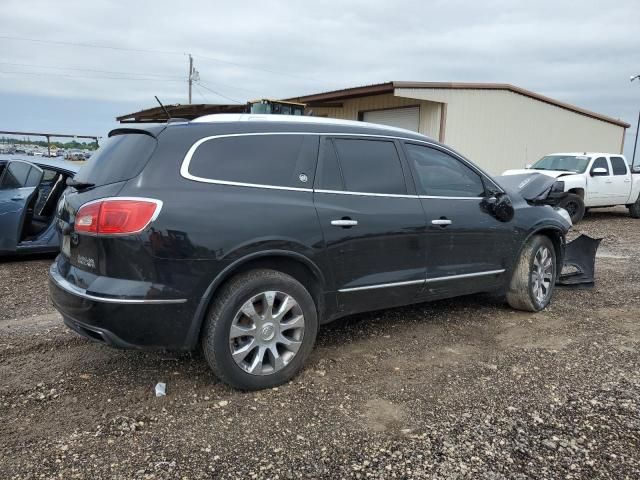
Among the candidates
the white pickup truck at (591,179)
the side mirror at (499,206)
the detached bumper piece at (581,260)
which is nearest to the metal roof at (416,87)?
the white pickup truck at (591,179)

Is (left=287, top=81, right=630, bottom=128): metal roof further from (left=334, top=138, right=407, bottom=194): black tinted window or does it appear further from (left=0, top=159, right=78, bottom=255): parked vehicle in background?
(left=334, top=138, right=407, bottom=194): black tinted window

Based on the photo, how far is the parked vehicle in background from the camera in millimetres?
6762

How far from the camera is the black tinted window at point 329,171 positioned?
3707mm

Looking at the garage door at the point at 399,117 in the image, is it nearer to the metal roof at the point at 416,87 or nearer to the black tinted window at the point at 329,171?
the metal roof at the point at 416,87

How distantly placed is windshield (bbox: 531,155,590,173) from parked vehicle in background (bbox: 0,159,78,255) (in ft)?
35.7

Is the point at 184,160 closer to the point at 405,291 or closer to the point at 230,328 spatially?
the point at 230,328

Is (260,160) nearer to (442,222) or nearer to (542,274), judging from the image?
(442,222)

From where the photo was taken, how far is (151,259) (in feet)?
9.82

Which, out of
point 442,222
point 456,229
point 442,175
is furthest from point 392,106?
point 442,222

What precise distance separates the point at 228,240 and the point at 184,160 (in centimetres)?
56

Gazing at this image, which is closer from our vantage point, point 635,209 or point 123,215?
point 123,215

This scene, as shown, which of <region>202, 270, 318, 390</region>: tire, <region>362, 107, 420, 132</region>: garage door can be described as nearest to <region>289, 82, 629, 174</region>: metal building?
<region>362, 107, 420, 132</region>: garage door

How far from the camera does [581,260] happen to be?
670 cm

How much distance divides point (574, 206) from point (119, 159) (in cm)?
1154
